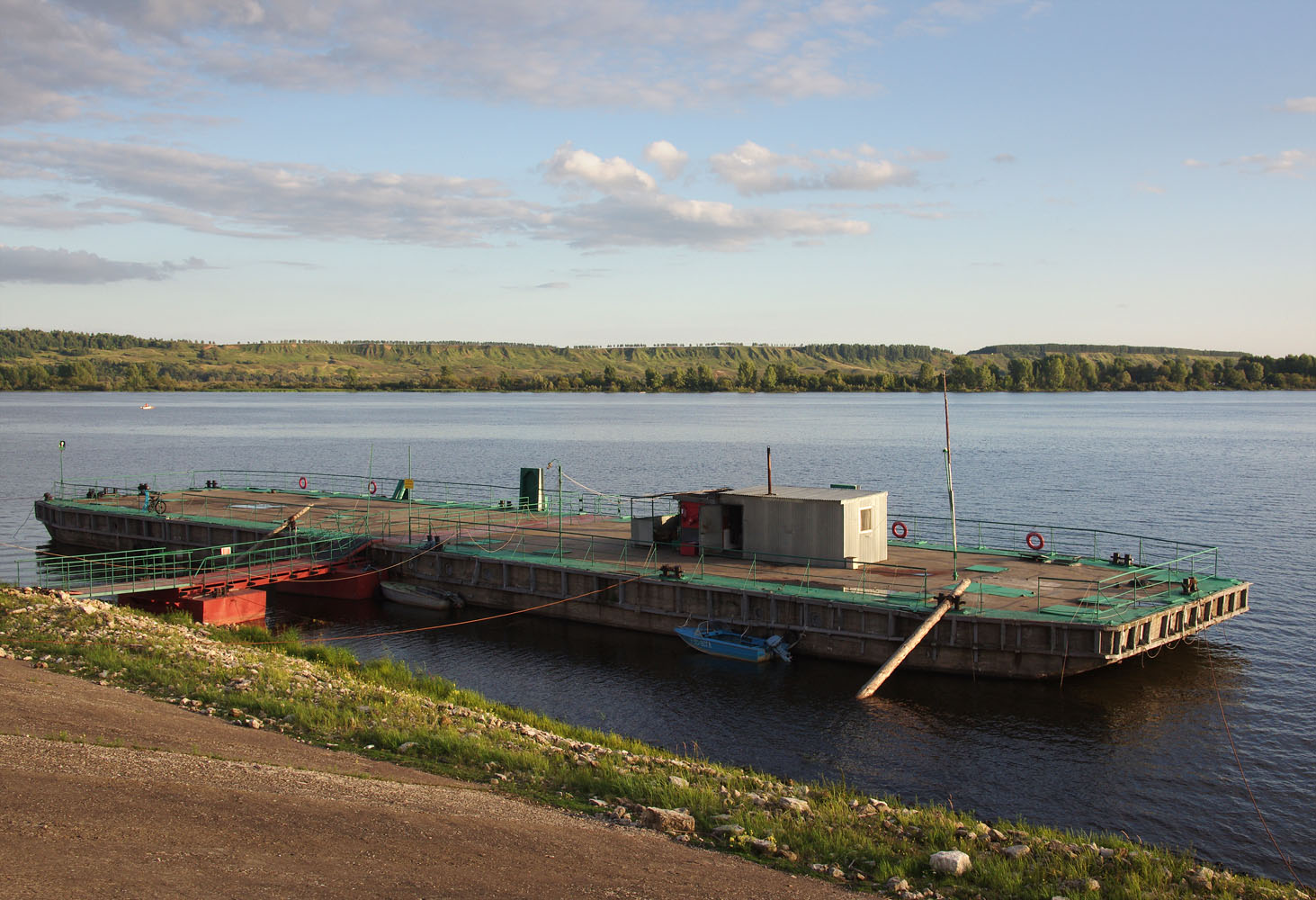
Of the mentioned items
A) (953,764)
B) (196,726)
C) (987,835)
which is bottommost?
(953,764)

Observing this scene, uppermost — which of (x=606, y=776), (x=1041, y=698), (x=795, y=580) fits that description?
(x=795, y=580)

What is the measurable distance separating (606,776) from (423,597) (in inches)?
930

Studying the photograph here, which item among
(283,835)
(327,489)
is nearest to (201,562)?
(283,835)

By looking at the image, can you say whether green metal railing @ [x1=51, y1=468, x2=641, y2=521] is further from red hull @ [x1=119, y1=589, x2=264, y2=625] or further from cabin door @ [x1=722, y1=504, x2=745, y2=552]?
cabin door @ [x1=722, y1=504, x2=745, y2=552]

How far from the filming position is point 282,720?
18406 millimetres

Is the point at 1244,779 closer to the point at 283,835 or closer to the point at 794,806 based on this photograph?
the point at 794,806

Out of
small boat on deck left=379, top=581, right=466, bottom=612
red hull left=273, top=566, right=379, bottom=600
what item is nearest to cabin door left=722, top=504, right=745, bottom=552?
small boat on deck left=379, top=581, right=466, bottom=612

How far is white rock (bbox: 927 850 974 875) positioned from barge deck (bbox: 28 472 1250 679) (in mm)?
14966

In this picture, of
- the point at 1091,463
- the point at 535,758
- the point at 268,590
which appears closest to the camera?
the point at 535,758

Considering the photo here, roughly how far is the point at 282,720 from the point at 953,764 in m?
14.8

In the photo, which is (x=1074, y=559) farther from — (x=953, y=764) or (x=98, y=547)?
(x=98, y=547)

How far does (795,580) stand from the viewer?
32000 millimetres

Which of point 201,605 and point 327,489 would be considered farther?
point 327,489

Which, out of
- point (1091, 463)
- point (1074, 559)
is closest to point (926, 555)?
point (1074, 559)
